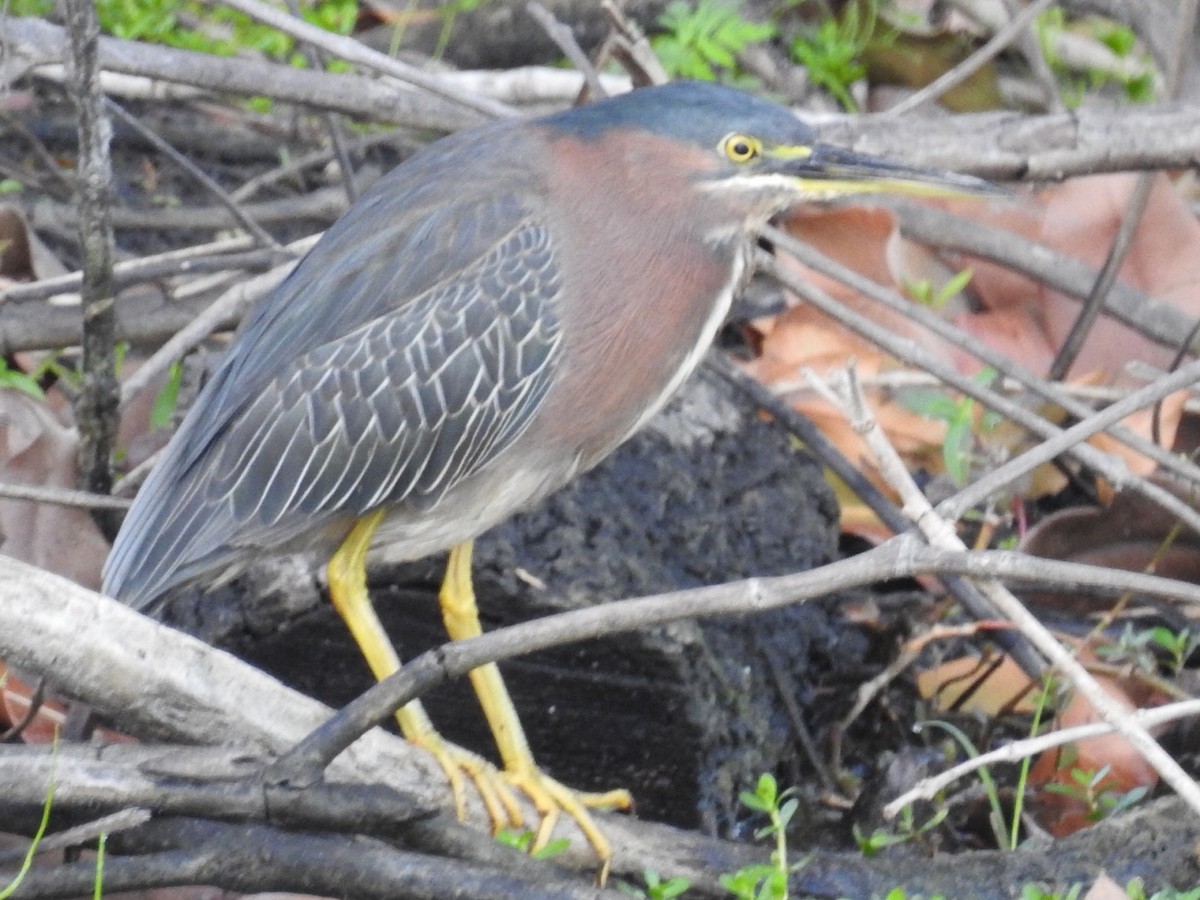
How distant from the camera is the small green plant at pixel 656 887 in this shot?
236 centimetres

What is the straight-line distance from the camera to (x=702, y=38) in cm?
439

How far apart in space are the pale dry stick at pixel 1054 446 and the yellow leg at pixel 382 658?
934 mm

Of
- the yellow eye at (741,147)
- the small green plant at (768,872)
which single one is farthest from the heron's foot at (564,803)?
the yellow eye at (741,147)

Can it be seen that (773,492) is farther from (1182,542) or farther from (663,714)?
(1182,542)

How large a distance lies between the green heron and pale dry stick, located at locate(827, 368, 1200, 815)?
77cm

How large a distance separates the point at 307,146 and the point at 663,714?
244 cm

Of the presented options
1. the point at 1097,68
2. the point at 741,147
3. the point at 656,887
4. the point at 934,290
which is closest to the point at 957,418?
the point at 934,290

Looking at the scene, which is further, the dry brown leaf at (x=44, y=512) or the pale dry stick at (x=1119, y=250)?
the pale dry stick at (x=1119, y=250)

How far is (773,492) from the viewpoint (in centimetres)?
352

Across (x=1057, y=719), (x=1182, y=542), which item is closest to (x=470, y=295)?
(x=1057, y=719)

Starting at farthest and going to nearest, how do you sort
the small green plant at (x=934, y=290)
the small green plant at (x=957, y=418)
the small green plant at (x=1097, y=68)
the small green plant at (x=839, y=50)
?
1. the small green plant at (x=1097, y=68)
2. the small green plant at (x=839, y=50)
3. the small green plant at (x=934, y=290)
4. the small green plant at (x=957, y=418)

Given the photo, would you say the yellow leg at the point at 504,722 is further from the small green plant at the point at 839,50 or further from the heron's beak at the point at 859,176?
the small green plant at the point at 839,50

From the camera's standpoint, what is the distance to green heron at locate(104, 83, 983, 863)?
2898mm

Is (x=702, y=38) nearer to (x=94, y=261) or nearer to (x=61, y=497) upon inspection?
(x=94, y=261)
